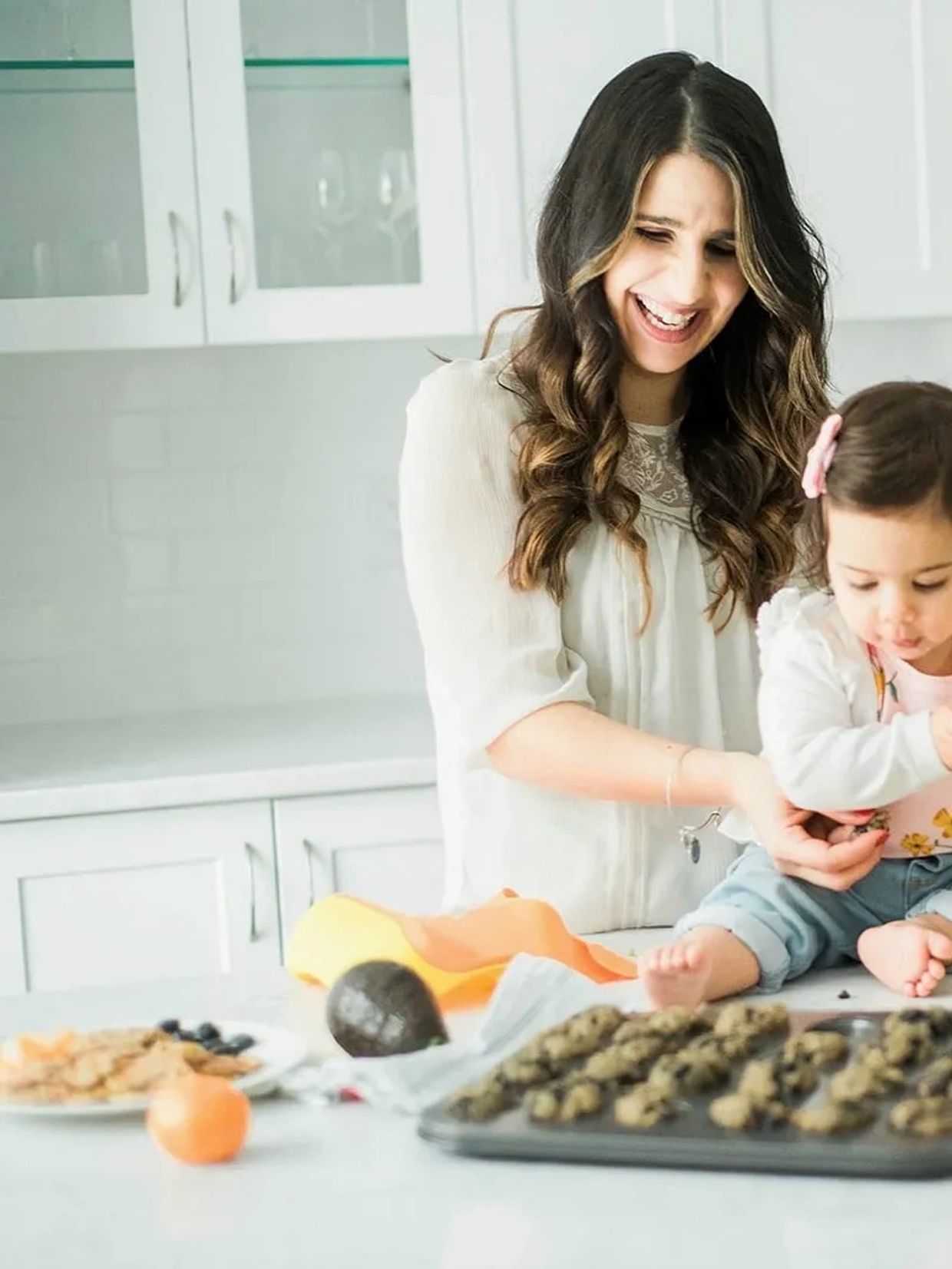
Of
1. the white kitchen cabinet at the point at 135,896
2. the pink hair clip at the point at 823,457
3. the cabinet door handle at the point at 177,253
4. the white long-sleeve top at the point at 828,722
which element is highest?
the cabinet door handle at the point at 177,253

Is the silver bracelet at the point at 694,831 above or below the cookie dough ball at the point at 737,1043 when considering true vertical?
below

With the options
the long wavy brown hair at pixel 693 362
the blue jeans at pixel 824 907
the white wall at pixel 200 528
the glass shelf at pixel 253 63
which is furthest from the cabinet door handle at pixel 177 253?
the blue jeans at pixel 824 907

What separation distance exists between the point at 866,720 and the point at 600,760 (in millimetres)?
318

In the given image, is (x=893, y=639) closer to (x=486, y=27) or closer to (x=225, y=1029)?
(x=225, y=1029)

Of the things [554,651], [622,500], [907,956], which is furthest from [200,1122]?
[622,500]

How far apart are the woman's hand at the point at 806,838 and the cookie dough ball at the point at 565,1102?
18.1 inches

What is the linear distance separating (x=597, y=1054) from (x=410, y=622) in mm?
2411

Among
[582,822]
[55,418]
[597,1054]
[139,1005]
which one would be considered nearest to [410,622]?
[55,418]

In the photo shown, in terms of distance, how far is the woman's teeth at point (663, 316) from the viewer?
74.0 inches

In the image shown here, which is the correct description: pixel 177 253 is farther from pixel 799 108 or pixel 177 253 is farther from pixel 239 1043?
pixel 239 1043

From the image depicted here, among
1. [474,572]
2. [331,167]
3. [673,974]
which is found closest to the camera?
[673,974]

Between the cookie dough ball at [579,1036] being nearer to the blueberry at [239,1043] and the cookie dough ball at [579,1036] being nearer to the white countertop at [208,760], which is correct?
the blueberry at [239,1043]

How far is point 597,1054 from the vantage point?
44.2 inches

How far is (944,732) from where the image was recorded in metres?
1.43
